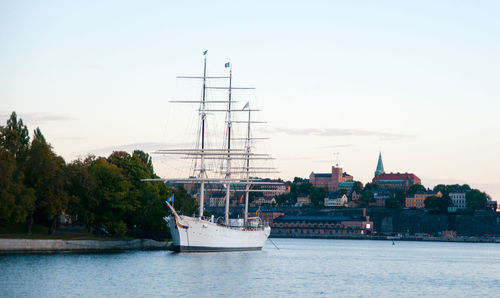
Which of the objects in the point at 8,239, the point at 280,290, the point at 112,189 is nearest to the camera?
the point at 280,290

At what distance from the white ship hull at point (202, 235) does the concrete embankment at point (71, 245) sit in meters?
7.68

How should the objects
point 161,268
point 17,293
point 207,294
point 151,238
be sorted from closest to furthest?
point 17,293 < point 207,294 < point 161,268 < point 151,238

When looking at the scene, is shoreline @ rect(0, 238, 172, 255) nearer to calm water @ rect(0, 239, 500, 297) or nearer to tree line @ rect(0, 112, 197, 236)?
tree line @ rect(0, 112, 197, 236)

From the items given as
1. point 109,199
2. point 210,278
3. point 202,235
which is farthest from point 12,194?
point 210,278

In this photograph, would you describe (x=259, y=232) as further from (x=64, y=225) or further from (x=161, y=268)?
(x=161, y=268)

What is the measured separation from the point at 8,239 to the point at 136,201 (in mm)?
22938

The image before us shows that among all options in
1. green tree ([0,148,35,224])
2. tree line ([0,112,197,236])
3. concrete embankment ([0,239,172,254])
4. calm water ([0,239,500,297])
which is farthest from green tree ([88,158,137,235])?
green tree ([0,148,35,224])

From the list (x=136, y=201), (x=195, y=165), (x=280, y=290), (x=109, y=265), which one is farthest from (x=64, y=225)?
(x=280, y=290)

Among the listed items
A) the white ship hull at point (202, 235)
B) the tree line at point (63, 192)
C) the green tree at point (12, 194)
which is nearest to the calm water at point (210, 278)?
the white ship hull at point (202, 235)

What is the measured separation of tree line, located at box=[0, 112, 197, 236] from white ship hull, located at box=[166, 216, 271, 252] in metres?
7.86

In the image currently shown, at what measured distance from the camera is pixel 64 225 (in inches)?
3925

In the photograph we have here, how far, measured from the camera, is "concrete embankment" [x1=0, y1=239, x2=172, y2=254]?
249ft

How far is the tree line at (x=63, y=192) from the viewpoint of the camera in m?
76.5

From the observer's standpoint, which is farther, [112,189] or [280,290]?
[112,189]
